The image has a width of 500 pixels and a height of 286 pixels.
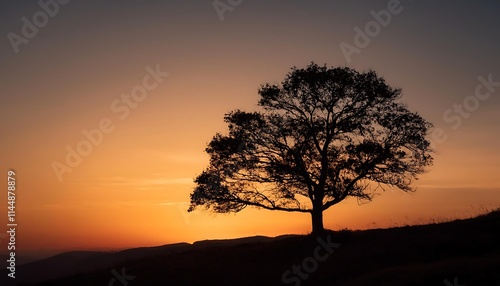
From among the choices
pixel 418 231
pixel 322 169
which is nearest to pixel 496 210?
pixel 418 231

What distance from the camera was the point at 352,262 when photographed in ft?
103

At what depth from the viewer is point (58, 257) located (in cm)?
13462

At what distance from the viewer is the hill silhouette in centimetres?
2539

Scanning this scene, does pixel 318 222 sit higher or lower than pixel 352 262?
higher

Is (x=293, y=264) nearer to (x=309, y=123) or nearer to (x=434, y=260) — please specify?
(x=434, y=260)

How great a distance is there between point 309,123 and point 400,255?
1296cm
